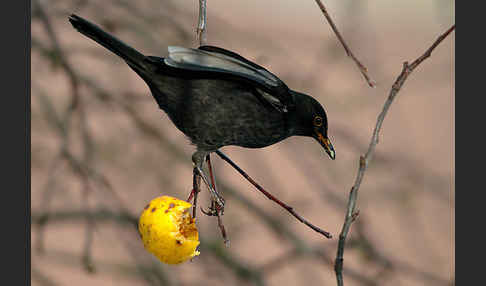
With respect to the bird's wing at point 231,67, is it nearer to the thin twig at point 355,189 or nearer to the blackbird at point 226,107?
the blackbird at point 226,107

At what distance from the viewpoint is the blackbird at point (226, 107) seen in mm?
823

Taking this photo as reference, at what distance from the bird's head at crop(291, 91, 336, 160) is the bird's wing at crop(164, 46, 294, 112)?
0.06ft

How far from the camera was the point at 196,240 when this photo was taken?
2.61 ft

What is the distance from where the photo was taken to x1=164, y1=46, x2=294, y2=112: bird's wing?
0.67 m

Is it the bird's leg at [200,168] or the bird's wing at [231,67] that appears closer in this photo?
the bird's wing at [231,67]

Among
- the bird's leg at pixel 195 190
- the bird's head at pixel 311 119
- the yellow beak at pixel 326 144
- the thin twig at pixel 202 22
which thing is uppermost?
the thin twig at pixel 202 22

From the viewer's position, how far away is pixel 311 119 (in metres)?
0.84

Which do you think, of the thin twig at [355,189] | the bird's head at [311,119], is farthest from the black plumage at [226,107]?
the thin twig at [355,189]

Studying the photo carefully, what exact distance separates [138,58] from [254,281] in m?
1.20

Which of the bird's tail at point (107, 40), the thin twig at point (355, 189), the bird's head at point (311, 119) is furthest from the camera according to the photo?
the bird's head at point (311, 119)

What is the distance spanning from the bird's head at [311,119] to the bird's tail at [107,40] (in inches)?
10.4

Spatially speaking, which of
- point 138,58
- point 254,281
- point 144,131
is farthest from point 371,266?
point 138,58

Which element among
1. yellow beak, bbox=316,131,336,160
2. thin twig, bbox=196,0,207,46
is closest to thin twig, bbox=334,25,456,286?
yellow beak, bbox=316,131,336,160

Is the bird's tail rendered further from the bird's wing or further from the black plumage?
the bird's wing
